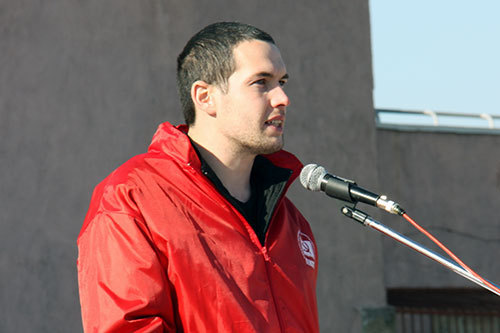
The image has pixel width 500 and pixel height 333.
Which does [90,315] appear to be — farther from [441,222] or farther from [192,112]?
[441,222]

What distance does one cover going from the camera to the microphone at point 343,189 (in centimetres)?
230

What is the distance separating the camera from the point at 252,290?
2.37 m

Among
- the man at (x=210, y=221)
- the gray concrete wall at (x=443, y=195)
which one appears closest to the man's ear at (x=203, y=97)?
the man at (x=210, y=221)

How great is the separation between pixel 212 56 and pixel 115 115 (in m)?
4.97

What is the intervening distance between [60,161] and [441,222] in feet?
15.4

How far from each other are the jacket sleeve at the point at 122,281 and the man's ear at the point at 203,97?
0.65m

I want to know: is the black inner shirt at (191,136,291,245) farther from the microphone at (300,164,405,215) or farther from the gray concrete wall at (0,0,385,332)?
the gray concrete wall at (0,0,385,332)

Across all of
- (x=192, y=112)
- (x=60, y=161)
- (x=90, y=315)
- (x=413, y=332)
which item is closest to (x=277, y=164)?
(x=192, y=112)

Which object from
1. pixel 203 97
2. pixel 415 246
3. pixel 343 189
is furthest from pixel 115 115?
pixel 415 246

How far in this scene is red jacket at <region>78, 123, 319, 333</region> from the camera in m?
2.19

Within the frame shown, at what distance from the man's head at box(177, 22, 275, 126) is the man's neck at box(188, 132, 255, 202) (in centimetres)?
21

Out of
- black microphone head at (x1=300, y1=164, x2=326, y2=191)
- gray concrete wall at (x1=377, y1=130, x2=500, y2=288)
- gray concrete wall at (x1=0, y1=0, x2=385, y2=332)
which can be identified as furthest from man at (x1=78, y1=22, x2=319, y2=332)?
gray concrete wall at (x1=377, y1=130, x2=500, y2=288)

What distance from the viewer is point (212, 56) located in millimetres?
2793

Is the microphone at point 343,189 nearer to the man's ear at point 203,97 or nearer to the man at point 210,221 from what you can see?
the man at point 210,221
